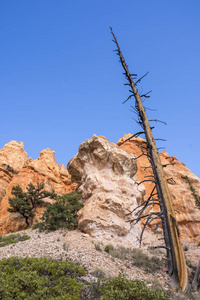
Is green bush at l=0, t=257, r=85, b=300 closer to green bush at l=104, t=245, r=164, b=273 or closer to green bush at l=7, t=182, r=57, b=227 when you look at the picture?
green bush at l=104, t=245, r=164, b=273

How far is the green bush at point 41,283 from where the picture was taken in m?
4.95

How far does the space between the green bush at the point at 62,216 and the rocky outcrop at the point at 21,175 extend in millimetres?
7721

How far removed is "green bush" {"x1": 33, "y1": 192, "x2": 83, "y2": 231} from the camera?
16016 millimetres

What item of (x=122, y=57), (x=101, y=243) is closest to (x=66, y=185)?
(x=101, y=243)

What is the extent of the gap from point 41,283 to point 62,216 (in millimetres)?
11425

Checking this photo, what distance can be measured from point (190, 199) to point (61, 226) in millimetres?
17963

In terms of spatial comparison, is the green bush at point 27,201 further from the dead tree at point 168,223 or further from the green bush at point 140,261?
the dead tree at point 168,223

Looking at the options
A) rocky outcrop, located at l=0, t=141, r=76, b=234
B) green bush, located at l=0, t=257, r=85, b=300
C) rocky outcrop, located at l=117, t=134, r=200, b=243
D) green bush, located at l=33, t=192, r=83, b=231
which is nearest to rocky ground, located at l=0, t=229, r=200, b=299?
green bush, located at l=0, t=257, r=85, b=300

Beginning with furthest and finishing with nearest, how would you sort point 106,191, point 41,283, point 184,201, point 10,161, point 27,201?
point 10,161, point 184,201, point 27,201, point 106,191, point 41,283

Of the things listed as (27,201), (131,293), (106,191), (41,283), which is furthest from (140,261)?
(27,201)

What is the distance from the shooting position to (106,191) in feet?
57.0

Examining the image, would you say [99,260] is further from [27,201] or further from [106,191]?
[27,201]

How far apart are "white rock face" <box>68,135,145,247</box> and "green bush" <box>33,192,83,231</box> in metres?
0.96

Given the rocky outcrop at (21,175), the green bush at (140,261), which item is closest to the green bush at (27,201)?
the rocky outcrop at (21,175)
